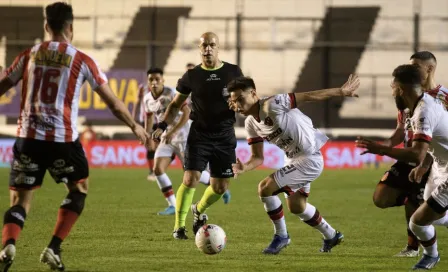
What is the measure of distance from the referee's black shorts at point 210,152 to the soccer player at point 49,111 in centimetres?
301

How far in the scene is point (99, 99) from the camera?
1145 inches

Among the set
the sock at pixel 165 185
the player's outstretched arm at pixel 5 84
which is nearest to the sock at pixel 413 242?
the player's outstretched arm at pixel 5 84

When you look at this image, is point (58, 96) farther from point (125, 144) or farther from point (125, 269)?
point (125, 144)

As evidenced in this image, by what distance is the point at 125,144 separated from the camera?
27.6 meters

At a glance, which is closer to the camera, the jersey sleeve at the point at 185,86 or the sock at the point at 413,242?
the sock at the point at 413,242

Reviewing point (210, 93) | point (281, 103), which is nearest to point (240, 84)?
point (281, 103)

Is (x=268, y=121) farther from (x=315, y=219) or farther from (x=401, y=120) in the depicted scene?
(x=401, y=120)

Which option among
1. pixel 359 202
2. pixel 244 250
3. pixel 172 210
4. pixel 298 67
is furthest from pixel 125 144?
pixel 244 250

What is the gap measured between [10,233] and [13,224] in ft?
0.27

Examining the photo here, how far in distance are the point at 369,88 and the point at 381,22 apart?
233cm

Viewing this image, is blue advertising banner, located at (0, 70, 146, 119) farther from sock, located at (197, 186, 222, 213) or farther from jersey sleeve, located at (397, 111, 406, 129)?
jersey sleeve, located at (397, 111, 406, 129)

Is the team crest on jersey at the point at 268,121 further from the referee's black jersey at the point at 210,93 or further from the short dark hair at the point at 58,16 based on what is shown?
the short dark hair at the point at 58,16

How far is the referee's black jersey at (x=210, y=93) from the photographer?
10.6m

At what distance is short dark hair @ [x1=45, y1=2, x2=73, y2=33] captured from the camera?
744 cm
